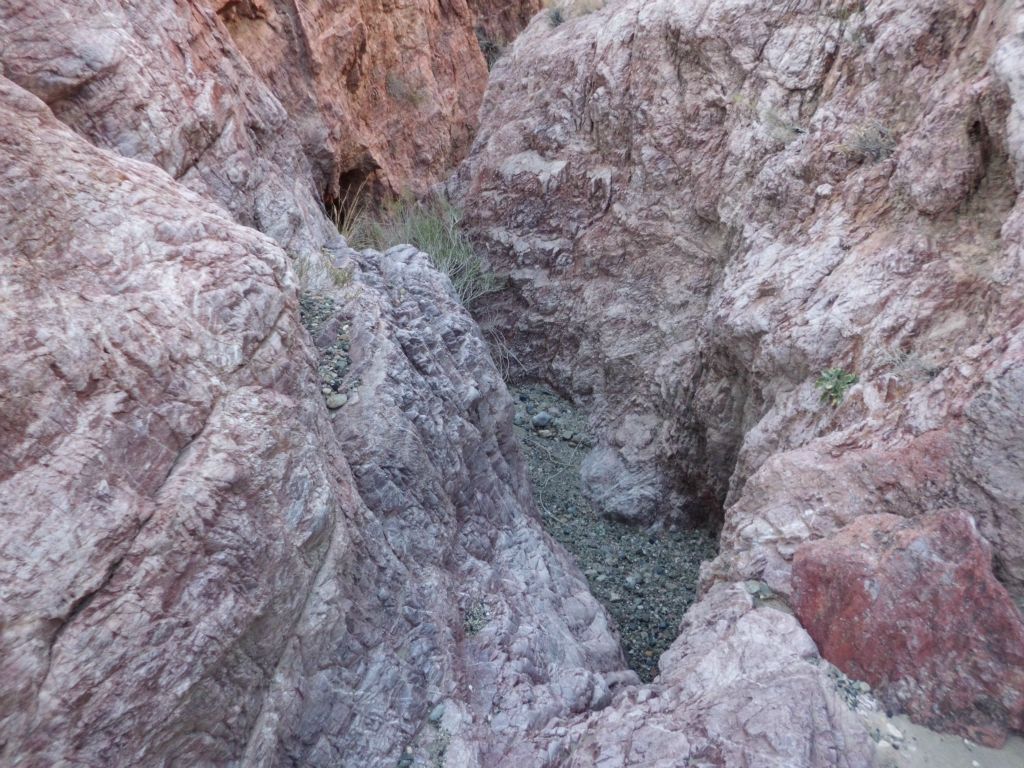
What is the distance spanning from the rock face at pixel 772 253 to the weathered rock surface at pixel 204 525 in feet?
4.23

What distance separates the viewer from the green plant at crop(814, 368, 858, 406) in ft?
11.8

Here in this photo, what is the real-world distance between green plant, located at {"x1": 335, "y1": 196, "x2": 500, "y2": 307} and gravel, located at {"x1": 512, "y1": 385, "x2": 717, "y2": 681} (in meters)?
1.45

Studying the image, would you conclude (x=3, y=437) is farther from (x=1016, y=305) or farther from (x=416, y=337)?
(x=1016, y=305)

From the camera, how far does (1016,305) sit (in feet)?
8.95

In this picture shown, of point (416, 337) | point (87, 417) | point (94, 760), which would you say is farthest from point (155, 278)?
point (416, 337)

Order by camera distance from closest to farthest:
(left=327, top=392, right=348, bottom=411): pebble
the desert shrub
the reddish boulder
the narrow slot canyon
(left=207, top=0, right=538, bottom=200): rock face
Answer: the narrow slot canyon < the reddish boulder < (left=327, top=392, right=348, bottom=411): pebble < (left=207, top=0, right=538, bottom=200): rock face < the desert shrub

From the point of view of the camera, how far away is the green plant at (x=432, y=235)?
6.82 meters

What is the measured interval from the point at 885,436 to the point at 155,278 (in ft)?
10.4

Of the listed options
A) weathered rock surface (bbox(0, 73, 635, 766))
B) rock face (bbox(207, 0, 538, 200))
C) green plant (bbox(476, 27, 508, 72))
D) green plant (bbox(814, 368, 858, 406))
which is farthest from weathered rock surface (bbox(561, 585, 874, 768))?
green plant (bbox(476, 27, 508, 72))

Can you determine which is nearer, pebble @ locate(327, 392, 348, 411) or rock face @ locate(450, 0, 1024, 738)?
rock face @ locate(450, 0, 1024, 738)

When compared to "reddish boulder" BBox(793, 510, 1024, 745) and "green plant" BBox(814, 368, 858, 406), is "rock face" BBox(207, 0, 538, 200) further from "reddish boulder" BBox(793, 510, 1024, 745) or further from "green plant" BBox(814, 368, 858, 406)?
"reddish boulder" BBox(793, 510, 1024, 745)

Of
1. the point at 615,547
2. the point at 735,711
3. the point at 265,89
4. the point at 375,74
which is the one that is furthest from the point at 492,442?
the point at 375,74

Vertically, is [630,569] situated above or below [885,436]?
below

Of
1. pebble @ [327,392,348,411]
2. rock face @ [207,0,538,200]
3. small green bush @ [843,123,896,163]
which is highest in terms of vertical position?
rock face @ [207,0,538,200]
